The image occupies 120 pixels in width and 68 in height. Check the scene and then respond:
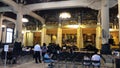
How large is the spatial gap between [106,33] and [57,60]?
4.59 meters

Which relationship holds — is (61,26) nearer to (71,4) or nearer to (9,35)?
(71,4)

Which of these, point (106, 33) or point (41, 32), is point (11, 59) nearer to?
point (106, 33)

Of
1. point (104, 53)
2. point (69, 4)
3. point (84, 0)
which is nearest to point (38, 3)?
point (69, 4)

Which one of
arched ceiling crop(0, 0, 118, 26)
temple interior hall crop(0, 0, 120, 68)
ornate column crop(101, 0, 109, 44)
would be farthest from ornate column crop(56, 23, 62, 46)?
ornate column crop(101, 0, 109, 44)

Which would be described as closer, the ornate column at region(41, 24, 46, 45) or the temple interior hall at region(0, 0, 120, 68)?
the temple interior hall at region(0, 0, 120, 68)

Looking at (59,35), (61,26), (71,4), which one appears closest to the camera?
(71,4)

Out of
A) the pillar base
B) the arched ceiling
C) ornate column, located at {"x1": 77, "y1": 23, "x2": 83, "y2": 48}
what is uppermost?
the arched ceiling

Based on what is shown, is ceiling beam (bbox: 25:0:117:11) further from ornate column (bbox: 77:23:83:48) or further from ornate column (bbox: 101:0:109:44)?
ornate column (bbox: 77:23:83:48)

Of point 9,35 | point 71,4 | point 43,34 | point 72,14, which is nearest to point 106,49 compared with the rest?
point 71,4

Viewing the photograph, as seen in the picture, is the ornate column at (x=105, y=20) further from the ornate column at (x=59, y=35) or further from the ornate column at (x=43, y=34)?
the ornate column at (x=43, y=34)

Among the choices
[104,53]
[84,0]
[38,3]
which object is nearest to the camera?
[104,53]

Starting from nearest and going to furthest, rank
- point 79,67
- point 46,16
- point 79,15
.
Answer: point 79,67 → point 79,15 → point 46,16

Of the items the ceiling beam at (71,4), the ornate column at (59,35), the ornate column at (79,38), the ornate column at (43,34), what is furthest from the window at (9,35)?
the ornate column at (79,38)

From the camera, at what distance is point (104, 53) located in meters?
11.5
